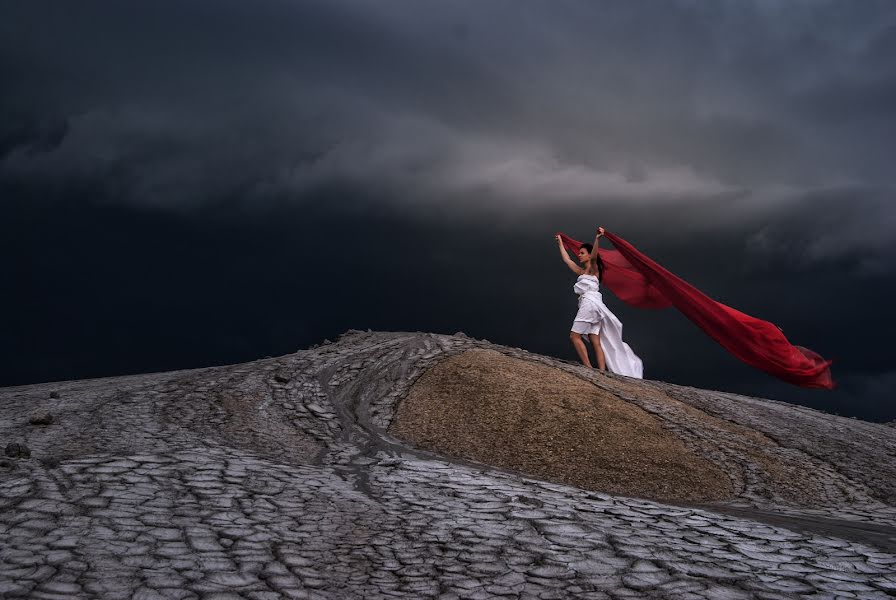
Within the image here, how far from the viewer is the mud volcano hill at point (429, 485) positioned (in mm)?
3512

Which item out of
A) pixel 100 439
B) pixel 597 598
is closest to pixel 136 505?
pixel 100 439

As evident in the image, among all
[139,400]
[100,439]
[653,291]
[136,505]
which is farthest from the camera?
[653,291]

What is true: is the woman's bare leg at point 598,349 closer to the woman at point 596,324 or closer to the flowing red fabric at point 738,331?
the woman at point 596,324

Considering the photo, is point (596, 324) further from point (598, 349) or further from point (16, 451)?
point (16, 451)

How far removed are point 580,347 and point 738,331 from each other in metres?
2.49

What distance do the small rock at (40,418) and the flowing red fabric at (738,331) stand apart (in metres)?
8.51

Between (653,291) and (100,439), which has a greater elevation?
(653,291)

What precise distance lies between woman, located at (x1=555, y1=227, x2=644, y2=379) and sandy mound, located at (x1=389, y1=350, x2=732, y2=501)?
2.72m

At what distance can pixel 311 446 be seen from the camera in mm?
6707

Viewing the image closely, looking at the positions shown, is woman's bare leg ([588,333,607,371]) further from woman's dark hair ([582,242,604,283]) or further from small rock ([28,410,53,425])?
small rock ([28,410,53,425])

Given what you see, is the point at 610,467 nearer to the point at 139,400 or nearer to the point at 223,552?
the point at 223,552

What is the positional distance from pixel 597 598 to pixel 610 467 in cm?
361

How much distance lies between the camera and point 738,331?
430 inches

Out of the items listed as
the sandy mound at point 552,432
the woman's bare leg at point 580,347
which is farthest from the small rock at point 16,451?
the woman's bare leg at point 580,347
